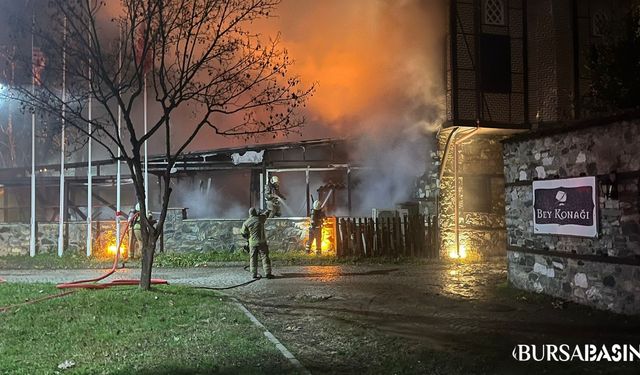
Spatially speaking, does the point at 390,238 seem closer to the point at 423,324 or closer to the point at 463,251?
the point at 463,251

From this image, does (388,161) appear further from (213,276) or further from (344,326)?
(344,326)

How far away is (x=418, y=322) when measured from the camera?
7.73 meters

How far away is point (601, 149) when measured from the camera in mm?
8000

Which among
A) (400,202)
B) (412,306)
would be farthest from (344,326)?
(400,202)

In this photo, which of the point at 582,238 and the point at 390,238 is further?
the point at 390,238

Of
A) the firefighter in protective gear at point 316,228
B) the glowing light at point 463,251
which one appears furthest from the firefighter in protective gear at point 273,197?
the glowing light at point 463,251

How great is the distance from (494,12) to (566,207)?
33.8 feet

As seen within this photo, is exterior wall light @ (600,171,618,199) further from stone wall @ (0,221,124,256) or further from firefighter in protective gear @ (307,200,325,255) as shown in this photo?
stone wall @ (0,221,124,256)

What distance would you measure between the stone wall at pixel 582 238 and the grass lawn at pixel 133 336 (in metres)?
5.06

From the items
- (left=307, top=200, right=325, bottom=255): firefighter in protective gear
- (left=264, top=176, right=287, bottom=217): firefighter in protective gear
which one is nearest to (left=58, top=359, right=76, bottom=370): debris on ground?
(left=307, top=200, right=325, bottom=255): firefighter in protective gear

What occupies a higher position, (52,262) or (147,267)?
(147,267)

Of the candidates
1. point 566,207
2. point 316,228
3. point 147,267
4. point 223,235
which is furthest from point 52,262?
point 566,207

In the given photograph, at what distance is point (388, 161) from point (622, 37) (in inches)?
299

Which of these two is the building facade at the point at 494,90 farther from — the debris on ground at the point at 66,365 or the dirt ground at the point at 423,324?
the debris on ground at the point at 66,365
